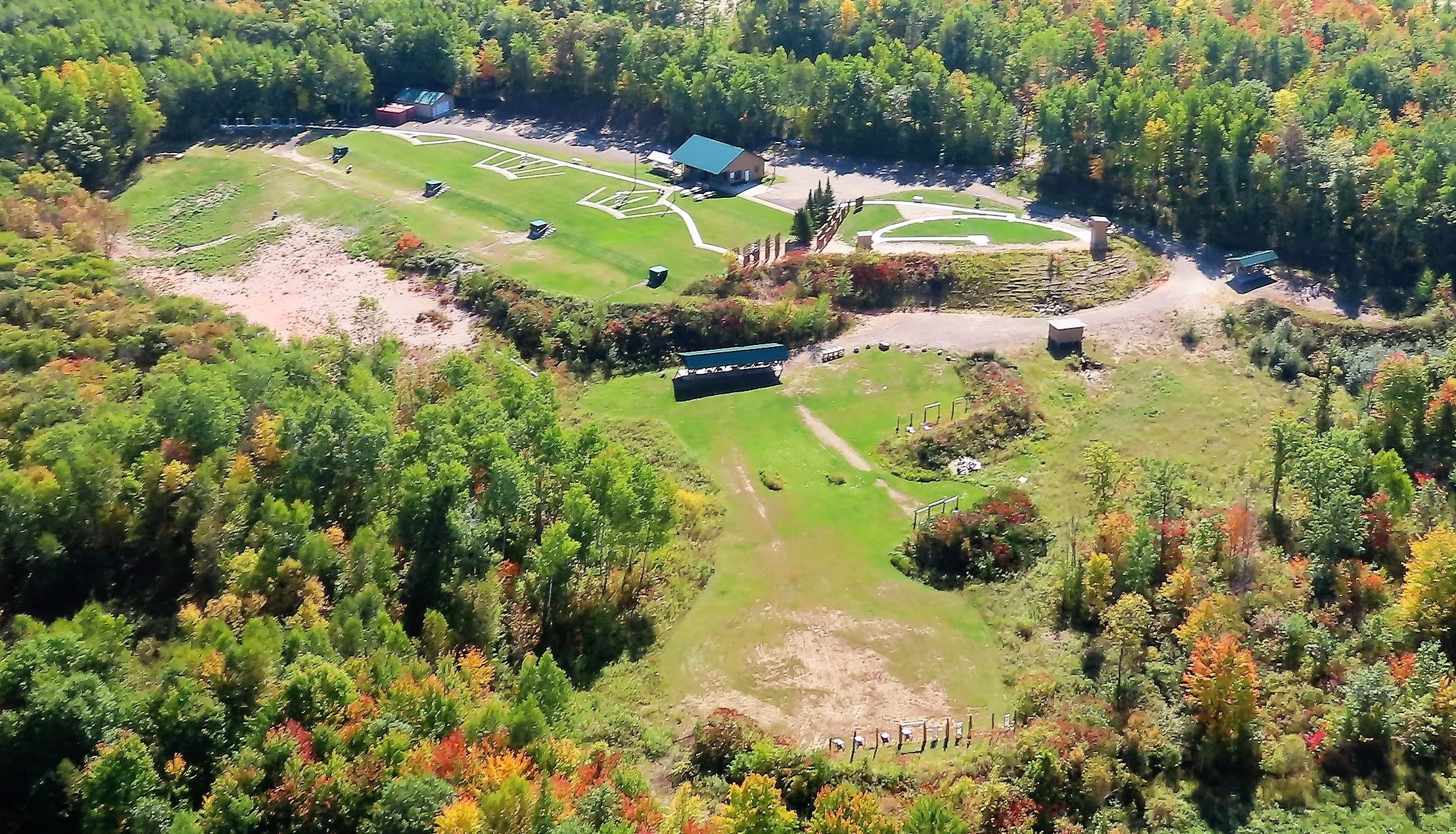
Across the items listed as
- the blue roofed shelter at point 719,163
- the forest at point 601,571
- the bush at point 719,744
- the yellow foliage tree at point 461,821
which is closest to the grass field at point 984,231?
the forest at point 601,571

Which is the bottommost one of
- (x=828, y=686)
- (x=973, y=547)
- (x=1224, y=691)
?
(x=828, y=686)

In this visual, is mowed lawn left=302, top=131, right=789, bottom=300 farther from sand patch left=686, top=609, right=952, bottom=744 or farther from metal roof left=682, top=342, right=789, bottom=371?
sand patch left=686, top=609, right=952, bottom=744

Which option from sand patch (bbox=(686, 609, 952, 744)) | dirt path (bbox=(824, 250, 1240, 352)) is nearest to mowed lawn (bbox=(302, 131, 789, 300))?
dirt path (bbox=(824, 250, 1240, 352))

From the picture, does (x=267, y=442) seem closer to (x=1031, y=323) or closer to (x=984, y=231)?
(x=1031, y=323)

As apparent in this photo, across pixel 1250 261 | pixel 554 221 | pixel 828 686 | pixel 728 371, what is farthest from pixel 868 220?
pixel 828 686

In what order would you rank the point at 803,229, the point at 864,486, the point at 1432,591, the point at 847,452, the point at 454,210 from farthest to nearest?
the point at 454,210
the point at 803,229
the point at 847,452
the point at 864,486
the point at 1432,591

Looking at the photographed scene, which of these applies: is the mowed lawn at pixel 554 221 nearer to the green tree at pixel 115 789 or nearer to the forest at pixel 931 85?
the forest at pixel 931 85
